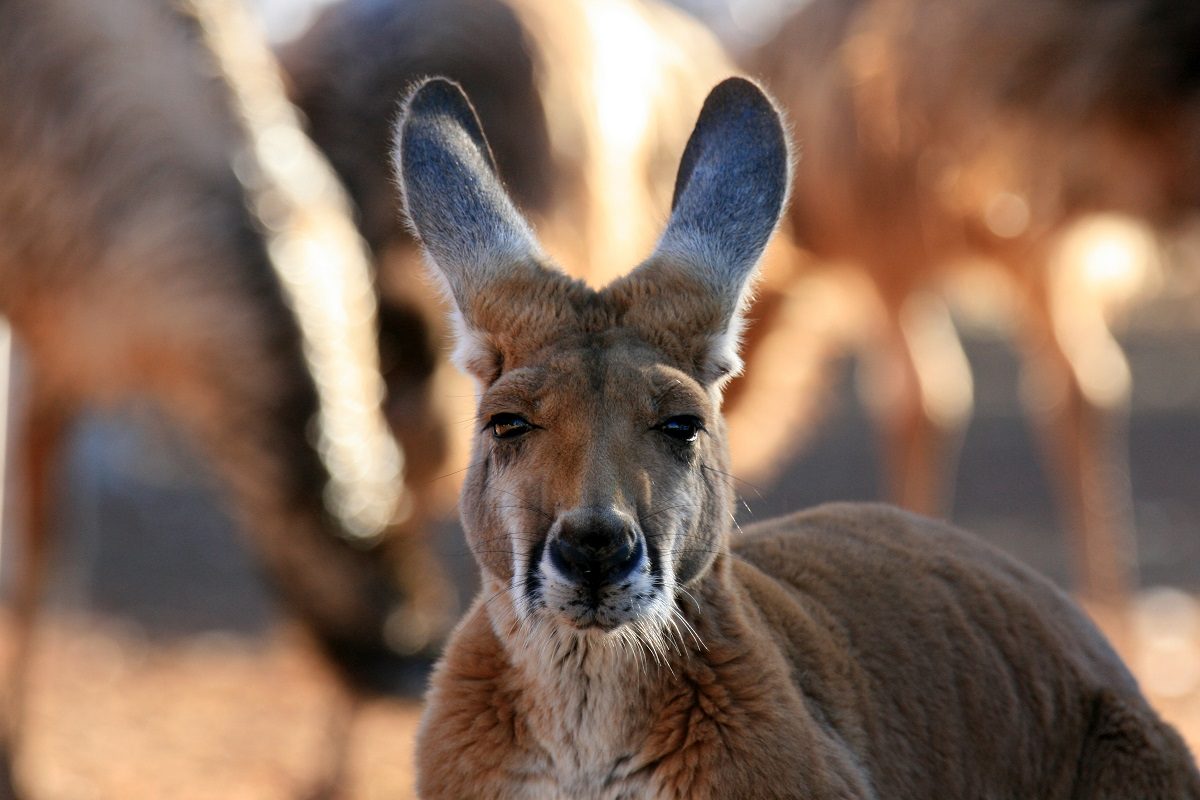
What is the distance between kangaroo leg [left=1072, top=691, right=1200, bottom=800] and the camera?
9.71 ft

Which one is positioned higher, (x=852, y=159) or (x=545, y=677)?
(x=852, y=159)

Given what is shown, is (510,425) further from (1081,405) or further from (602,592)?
(1081,405)

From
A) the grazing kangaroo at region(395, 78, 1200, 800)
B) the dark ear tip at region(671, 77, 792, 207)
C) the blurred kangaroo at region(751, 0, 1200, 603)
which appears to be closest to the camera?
the grazing kangaroo at region(395, 78, 1200, 800)

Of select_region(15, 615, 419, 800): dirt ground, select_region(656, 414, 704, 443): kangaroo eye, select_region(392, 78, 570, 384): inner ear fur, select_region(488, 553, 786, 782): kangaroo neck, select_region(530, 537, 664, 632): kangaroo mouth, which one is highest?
select_region(392, 78, 570, 384): inner ear fur

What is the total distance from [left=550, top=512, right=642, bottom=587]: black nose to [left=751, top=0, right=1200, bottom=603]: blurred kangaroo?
4071mm

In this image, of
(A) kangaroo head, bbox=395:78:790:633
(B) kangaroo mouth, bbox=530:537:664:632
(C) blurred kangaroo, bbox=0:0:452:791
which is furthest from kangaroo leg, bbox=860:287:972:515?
(B) kangaroo mouth, bbox=530:537:664:632

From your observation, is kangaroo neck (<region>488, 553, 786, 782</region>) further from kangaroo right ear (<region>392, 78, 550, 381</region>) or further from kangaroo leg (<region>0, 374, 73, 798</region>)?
kangaroo leg (<region>0, 374, 73, 798</region>)

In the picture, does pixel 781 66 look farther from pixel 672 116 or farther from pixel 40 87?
pixel 40 87

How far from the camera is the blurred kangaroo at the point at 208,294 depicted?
13.2 feet

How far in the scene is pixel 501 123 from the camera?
555 centimetres

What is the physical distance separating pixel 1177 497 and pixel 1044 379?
2410mm

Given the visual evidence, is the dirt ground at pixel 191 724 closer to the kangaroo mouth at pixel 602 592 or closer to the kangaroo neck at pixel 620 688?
the kangaroo neck at pixel 620 688

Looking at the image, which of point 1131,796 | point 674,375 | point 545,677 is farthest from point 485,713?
point 1131,796

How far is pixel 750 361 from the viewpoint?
721cm
